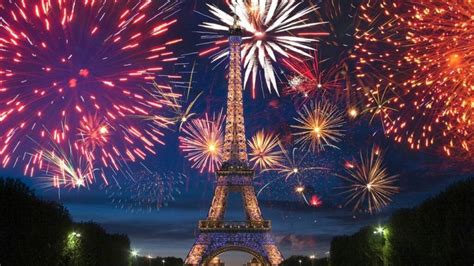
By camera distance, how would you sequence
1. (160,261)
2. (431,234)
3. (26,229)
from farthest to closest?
1. (160,261)
2. (431,234)
3. (26,229)

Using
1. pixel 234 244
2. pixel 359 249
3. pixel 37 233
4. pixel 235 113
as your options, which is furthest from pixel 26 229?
pixel 234 244

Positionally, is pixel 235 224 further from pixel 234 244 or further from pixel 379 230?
pixel 379 230

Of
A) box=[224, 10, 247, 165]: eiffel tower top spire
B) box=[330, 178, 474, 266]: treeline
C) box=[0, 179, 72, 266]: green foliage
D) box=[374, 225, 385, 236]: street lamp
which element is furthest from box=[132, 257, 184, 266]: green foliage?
box=[0, 179, 72, 266]: green foliage

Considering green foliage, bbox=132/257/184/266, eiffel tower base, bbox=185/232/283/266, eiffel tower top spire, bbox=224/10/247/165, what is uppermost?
eiffel tower top spire, bbox=224/10/247/165

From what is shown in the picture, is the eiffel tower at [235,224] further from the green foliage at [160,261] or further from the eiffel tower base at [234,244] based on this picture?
the green foliage at [160,261]

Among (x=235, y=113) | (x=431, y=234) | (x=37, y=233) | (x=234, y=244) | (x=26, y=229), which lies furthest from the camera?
(x=234, y=244)

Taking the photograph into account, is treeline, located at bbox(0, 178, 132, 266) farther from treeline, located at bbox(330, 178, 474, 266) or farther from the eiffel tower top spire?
the eiffel tower top spire

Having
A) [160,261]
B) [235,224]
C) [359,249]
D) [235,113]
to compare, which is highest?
[235,113]
